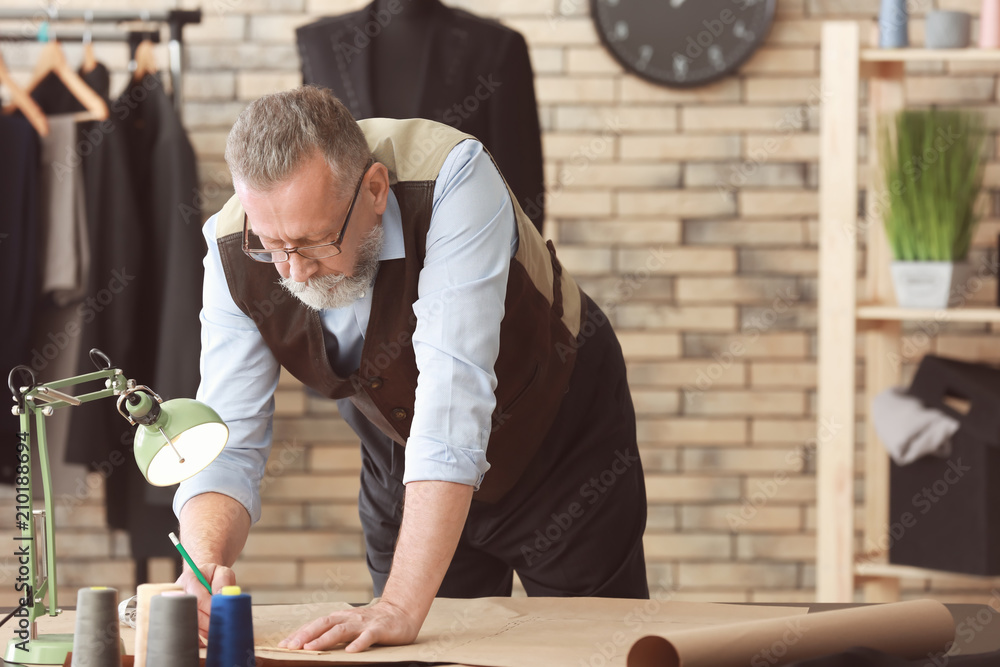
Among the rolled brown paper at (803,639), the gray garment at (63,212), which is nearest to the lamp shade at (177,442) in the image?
the rolled brown paper at (803,639)

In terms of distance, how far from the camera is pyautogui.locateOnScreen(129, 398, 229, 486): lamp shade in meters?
1.11

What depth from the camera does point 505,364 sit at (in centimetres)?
158

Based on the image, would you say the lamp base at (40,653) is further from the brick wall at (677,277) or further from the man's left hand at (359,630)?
the brick wall at (677,277)

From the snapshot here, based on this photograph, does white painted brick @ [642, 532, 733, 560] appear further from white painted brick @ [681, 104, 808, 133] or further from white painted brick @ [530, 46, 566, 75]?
white painted brick @ [530, 46, 566, 75]

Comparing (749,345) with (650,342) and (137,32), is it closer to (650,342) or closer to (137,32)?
(650,342)

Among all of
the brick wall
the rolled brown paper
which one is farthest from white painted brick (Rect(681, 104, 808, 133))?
the rolled brown paper

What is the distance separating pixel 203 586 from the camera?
→ 4.13 ft

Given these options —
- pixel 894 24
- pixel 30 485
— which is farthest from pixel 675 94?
pixel 30 485

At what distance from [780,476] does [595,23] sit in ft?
4.71

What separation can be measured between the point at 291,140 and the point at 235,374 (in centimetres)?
41

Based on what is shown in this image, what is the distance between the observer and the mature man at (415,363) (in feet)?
4.29

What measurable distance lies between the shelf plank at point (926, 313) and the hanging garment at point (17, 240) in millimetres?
2076

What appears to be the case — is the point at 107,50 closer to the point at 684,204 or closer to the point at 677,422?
the point at 684,204

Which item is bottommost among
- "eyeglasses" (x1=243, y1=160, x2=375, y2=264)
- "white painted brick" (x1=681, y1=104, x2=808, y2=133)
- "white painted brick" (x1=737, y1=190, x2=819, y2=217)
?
"eyeglasses" (x1=243, y1=160, x2=375, y2=264)
